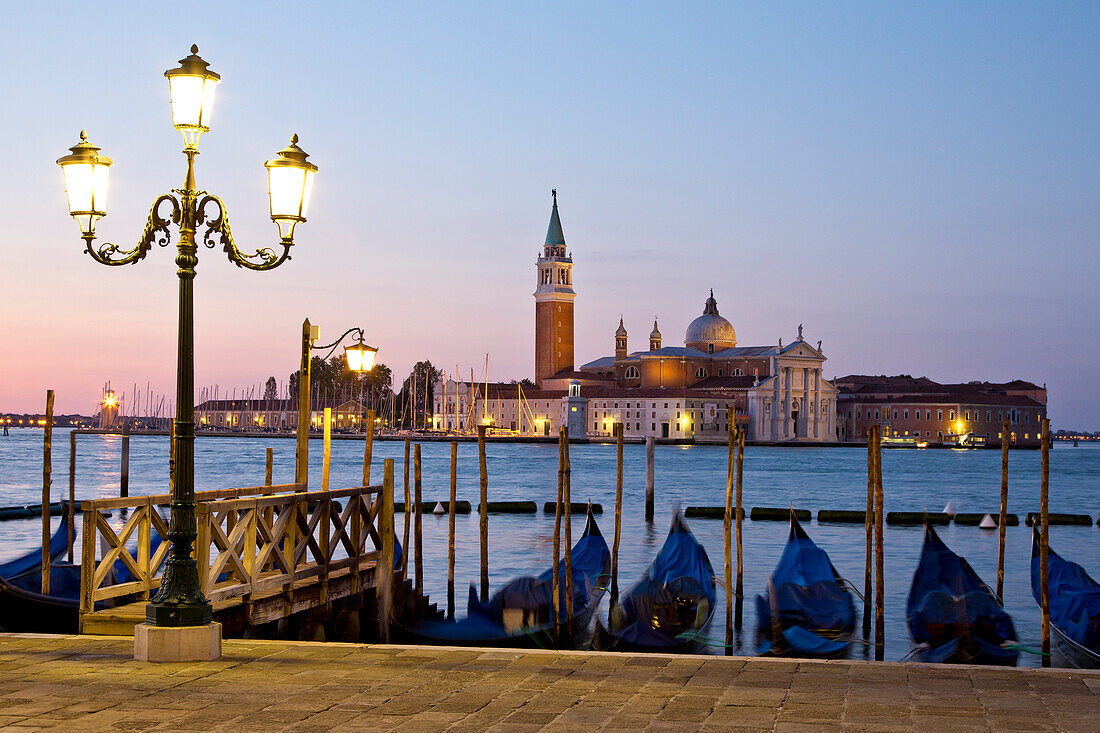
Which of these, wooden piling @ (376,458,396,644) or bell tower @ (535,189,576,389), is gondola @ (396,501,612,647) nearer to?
wooden piling @ (376,458,396,644)

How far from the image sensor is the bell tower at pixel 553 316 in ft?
312

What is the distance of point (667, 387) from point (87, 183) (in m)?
88.5

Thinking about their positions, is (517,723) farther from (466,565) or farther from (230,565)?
(466,565)

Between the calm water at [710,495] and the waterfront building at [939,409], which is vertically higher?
the waterfront building at [939,409]

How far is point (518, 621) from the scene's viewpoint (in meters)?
10.0

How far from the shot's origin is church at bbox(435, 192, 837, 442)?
301ft

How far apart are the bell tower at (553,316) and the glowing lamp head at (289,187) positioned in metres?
88.2

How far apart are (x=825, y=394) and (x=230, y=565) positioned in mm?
89796

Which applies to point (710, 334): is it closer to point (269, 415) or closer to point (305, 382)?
point (269, 415)

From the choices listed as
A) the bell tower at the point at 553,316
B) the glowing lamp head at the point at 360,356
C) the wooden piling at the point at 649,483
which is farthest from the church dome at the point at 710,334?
the glowing lamp head at the point at 360,356

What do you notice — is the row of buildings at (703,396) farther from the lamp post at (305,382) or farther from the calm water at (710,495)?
the lamp post at (305,382)

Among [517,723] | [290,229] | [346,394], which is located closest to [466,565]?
[290,229]

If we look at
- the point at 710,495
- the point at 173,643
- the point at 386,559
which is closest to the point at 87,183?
the point at 173,643

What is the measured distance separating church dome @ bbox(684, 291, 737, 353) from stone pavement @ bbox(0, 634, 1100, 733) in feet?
304
